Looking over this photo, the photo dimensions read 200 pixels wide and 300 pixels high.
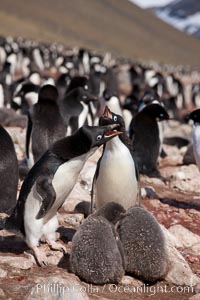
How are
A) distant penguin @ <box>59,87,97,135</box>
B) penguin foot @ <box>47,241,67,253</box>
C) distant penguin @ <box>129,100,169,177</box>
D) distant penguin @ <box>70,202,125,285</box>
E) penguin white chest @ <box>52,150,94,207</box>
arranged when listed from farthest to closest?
distant penguin @ <box>59,87,97,135</box>, distant penguin @ <box>129,100,169,177</box>, penguin foot @ <box>47,241,67,253</box>, penguin white chest @ <box>52,150,94,207</box>, distant penguin @ <box>70,202,125,285</box>

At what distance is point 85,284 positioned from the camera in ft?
14.7

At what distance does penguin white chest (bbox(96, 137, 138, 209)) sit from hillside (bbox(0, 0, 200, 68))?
5125 cm

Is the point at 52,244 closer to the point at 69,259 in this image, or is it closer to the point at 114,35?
the point at 69,259

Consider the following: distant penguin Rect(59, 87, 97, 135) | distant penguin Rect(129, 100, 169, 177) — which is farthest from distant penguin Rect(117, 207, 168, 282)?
distant penguin Rect(59, 87, 97, 135)

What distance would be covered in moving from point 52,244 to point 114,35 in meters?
71.2

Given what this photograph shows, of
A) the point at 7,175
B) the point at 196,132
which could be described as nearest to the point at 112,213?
the point at 7,175

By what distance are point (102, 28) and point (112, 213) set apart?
71721 mm

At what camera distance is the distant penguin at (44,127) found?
7.51 metres

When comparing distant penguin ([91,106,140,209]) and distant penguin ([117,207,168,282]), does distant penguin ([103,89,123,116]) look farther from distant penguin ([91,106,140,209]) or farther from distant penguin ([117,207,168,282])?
distant penguin ([117,207,168,282])

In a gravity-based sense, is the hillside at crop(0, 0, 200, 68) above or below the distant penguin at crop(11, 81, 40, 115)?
above

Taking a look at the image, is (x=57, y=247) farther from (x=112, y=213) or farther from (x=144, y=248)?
(x=144, y=248)

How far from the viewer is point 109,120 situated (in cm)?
557

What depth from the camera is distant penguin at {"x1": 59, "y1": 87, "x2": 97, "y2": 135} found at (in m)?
9.41

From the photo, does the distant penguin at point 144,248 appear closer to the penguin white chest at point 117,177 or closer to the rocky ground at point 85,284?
the rocky ground at point 85,284
